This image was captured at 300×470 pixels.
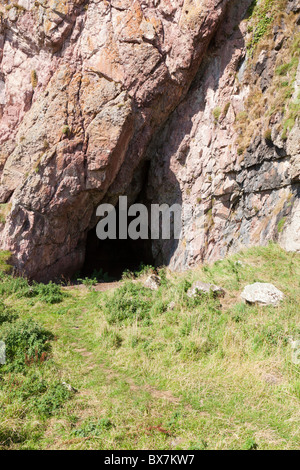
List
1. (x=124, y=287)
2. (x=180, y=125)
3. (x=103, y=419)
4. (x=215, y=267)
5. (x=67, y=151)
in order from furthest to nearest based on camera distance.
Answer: (x=180, y=125) < (x=67, y=151) < (x=215, y=267) < (x=124, y=287) < (x=103, y=419)

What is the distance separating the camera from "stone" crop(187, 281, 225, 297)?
7.93 m

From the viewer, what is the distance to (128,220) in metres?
19.4

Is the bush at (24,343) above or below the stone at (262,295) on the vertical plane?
below

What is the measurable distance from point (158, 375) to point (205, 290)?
3.20 metres

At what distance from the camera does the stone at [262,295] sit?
7.08m

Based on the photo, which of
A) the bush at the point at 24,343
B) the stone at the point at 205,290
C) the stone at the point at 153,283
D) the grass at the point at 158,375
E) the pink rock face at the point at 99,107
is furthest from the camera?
the pink rock face at the point at 99,107

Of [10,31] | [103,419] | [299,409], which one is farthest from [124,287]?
[10,31]

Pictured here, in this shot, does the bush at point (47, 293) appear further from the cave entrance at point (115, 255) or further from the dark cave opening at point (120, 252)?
the cave entrance at point (115, 255)

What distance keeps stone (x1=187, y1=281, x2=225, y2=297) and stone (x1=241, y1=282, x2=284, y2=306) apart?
724 mm

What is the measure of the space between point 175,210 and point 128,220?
14.1ft

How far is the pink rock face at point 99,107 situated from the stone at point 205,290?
522cm

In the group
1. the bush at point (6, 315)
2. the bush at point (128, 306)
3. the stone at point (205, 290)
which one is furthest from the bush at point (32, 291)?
the stone at point (205, 290)

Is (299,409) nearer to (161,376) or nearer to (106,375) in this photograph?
(161,376)

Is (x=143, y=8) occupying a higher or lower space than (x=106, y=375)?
higher
